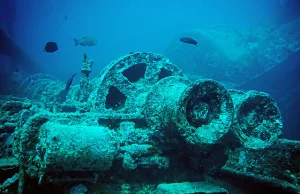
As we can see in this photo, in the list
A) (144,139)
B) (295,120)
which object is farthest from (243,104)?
(295,120)

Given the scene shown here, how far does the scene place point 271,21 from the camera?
1820 centimetres

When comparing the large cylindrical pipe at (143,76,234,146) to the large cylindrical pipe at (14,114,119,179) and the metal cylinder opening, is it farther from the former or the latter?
the large cylindrical pipe at (14,114,119,179)

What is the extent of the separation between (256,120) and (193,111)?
1705 millimetres

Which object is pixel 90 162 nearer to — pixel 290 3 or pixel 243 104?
pixel 243 104

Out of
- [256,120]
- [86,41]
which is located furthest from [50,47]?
[256,120]

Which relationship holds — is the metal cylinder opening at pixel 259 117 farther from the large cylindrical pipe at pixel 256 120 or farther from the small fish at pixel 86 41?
the small fish at pixel 86 41

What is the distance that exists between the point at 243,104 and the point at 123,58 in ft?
9.99

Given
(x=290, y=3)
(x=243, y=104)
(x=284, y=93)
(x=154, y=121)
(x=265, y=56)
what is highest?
(x=290, y=3)

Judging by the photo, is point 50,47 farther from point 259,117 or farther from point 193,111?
point 259,117

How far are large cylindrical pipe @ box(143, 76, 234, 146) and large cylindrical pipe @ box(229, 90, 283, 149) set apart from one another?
0.67 m

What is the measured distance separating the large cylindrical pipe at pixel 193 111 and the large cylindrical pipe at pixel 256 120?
673 millimetres

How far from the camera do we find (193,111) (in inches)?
148

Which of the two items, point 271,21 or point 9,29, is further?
Answer: point 9,29

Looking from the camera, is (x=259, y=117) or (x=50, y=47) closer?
(x=259, y=117)
